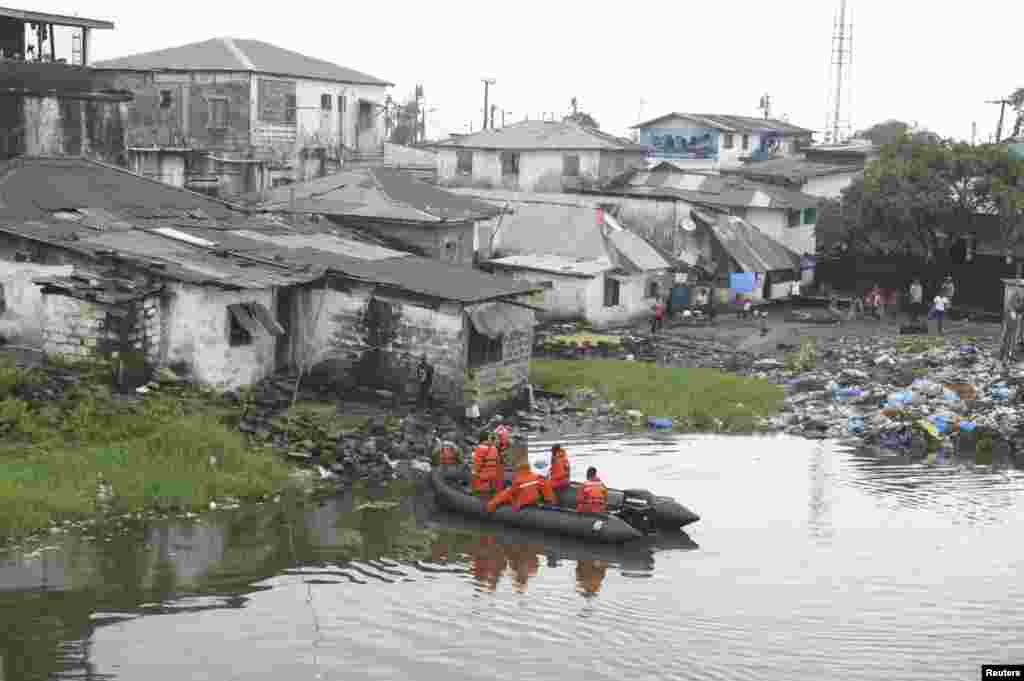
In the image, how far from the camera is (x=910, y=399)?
24.5m

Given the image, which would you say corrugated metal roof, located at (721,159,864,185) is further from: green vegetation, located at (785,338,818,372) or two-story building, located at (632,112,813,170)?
green vegetation, located at (785,338,818,372)

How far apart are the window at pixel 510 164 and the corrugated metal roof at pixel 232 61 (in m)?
5.89

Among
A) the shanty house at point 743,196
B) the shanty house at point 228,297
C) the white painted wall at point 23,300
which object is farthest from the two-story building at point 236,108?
the white painted wall at point 23,300

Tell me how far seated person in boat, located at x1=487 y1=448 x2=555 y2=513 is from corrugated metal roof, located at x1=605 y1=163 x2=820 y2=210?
75.5 feet

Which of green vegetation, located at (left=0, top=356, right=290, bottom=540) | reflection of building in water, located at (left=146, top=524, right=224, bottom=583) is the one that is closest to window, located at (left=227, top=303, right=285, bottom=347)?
green vegetation, located at (left=0, top=356, right=290, bottom=540)

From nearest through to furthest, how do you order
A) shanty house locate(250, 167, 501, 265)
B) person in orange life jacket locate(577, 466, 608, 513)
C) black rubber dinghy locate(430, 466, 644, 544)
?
black rubber dinghy locate(430, 466, 644, 544), person in orange life jacket locate(577, 466, 608, 513), shanty house locate(250, 167, 501, 265)

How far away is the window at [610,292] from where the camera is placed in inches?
1318

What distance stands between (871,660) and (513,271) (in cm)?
2183

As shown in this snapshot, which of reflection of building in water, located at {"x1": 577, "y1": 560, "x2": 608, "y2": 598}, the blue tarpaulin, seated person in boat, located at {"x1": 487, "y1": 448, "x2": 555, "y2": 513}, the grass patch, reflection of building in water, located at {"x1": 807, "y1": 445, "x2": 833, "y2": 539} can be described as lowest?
reflection of building in water, located at {"x1": 577, "y1": 560, "x2": 608, "y2": 598}

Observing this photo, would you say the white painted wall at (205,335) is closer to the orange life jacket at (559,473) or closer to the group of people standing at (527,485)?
the group of people standing at (527,485)

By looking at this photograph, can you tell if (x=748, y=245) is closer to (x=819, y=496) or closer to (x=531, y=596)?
(x=819, y=496)

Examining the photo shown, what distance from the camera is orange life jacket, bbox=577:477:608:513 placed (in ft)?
55.8

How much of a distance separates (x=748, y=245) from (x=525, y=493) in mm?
23171

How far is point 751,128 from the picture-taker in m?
55.3
